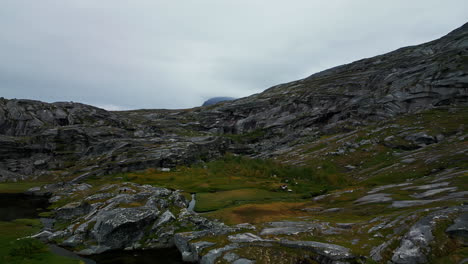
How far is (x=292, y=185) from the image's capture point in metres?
81.5

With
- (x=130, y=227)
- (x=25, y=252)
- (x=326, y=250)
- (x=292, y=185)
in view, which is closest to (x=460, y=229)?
(x=326, y=250)

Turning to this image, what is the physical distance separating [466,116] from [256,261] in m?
142

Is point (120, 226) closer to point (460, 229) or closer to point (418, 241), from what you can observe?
point (418, 241)

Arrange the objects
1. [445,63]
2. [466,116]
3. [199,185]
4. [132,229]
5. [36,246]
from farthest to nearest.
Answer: [445,63], [466,116], [199,185], [132,229], [36,246]

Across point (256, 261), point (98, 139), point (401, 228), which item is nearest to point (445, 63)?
point (401, 228)

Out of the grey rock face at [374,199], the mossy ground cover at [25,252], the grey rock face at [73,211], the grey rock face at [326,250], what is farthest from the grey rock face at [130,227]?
the grey rock face at [374,199]

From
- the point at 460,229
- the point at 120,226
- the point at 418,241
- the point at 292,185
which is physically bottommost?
the point at 292,185

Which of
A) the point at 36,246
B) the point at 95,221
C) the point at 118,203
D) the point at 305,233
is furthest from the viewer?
the point at 118,203

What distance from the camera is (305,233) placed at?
31.4 m

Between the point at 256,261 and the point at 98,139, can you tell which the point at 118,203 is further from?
the point at 98,139

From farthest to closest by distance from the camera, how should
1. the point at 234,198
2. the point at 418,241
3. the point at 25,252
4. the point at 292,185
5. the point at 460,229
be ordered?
the point at 292,185 < the point at 234,198 < the point at 25,252 < the point at 418,241 < the point at 460,229

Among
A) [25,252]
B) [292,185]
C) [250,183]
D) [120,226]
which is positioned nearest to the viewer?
[25,252]

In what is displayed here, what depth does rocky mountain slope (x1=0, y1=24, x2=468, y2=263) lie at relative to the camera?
27.3 meters

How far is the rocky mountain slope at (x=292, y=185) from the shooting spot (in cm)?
2728
